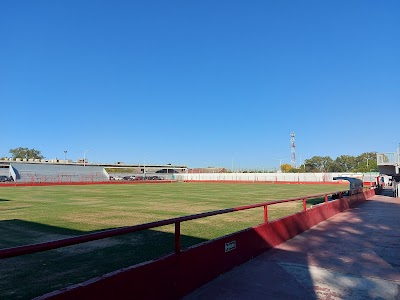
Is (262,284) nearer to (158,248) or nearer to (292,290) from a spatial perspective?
(292,290)

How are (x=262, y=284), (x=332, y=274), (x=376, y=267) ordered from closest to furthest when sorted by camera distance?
(x=262, y=284) < (x=332, y=274) < (x=376, y=267)

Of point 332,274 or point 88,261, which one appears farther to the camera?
point 88,261

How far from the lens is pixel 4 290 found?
508cm

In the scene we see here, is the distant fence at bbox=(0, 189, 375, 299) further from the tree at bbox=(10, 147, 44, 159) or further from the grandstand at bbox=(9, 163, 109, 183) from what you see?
the tree at bbox=(10, 147, 44, 159)

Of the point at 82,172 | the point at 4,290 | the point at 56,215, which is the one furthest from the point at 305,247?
the point at 82,172

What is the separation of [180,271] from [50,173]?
3360 inches

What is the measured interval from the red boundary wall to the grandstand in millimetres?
62190

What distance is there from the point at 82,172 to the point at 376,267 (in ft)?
304

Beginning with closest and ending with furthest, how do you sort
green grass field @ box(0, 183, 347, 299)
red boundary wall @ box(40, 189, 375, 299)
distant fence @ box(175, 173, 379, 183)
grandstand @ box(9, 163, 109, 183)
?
red boundary wall @ box(40, 189, 375, 299)
green grass field @ box(0, 183, 347, 299)
grandstand @ box(9, 163, 109, 183)
distant fence @ box(175, 173, 379, 183)

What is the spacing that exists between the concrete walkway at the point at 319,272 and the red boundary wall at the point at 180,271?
0.57ft

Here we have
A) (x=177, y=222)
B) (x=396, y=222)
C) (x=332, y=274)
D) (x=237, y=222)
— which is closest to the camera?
(x=177, y=222)

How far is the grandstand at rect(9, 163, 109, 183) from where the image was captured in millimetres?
70925

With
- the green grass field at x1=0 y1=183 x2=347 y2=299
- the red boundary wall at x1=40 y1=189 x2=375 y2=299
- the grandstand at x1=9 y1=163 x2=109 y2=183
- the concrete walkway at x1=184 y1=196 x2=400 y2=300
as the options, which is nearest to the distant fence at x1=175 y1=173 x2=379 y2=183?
the grandstand at x1=9 y1=163 x2=109 y2=183

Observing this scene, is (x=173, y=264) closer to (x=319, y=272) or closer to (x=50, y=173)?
(x=319, y=272)
